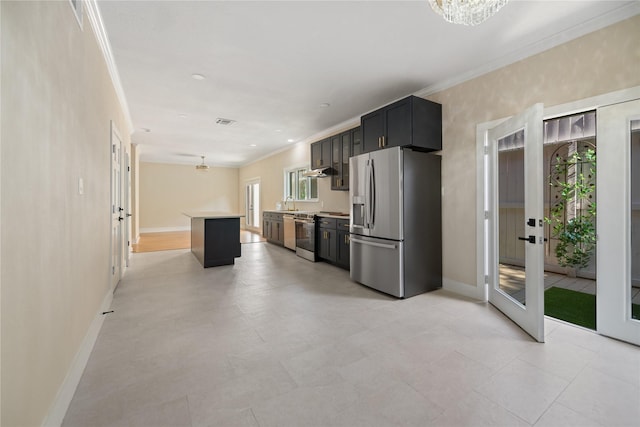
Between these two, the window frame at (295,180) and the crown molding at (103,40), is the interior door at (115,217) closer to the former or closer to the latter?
the crown molding at (103,40)

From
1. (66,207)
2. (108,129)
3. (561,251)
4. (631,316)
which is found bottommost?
(631,316)

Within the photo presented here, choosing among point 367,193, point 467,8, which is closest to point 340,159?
point 367,193

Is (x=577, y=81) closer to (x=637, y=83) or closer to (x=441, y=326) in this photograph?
(x=637, y=83)

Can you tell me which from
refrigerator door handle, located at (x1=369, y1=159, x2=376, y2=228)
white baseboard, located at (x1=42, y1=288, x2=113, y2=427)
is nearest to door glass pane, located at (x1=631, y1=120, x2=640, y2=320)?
refrigerator door handle, located at (x1=369, y1=159, x2=376, y2=228)

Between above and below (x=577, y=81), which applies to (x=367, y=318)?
below

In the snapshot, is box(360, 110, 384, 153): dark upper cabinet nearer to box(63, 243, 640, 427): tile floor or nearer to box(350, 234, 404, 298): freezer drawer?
box(350, 234, 404, 298): freezer drawer

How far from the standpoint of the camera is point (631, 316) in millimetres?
2361

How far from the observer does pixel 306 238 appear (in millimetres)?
5941

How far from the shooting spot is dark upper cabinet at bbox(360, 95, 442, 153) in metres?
3.53

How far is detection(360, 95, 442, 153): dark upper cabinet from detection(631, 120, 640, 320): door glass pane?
1.78m

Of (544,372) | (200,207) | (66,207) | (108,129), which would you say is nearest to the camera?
(66,207)

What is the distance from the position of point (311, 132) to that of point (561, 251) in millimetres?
4986

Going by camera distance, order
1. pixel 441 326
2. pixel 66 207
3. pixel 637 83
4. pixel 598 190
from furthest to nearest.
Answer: pixel 441 326, pixel 598 190, pixel 637 83, pixel 66 207

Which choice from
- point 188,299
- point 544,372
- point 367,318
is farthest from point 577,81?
point 188,299
